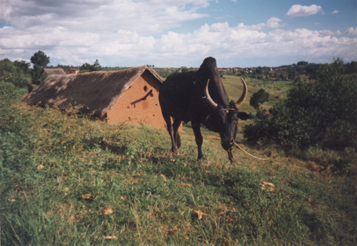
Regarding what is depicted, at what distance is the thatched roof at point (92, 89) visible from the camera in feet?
41.8

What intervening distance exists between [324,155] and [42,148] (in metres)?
16.4

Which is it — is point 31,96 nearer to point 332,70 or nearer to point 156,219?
point 156,219

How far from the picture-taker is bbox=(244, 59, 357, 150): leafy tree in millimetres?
15867

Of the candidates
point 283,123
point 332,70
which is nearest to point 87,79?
point 283,123

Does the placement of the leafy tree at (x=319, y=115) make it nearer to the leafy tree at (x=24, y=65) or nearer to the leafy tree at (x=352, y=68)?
the leafy tree at (x=352, y=68)

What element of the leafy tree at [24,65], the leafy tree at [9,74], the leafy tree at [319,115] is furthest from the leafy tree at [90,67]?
the leafy tree at [319,115]

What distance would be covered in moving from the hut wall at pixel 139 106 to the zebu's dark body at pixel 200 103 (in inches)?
253

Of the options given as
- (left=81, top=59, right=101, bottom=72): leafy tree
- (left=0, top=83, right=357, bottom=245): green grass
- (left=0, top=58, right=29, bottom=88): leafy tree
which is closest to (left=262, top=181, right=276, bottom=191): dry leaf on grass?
(left=0, top=83, right=357, bottom=245): green grass

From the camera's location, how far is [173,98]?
6.69 m

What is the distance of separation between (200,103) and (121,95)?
8.08m

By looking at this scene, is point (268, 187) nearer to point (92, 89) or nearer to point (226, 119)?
point (226, 119)

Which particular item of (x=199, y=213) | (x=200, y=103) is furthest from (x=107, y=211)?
(x=200, y=103)

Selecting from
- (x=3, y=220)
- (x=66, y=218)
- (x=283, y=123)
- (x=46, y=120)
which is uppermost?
(x=46, y=120)

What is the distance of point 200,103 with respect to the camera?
214 inches
